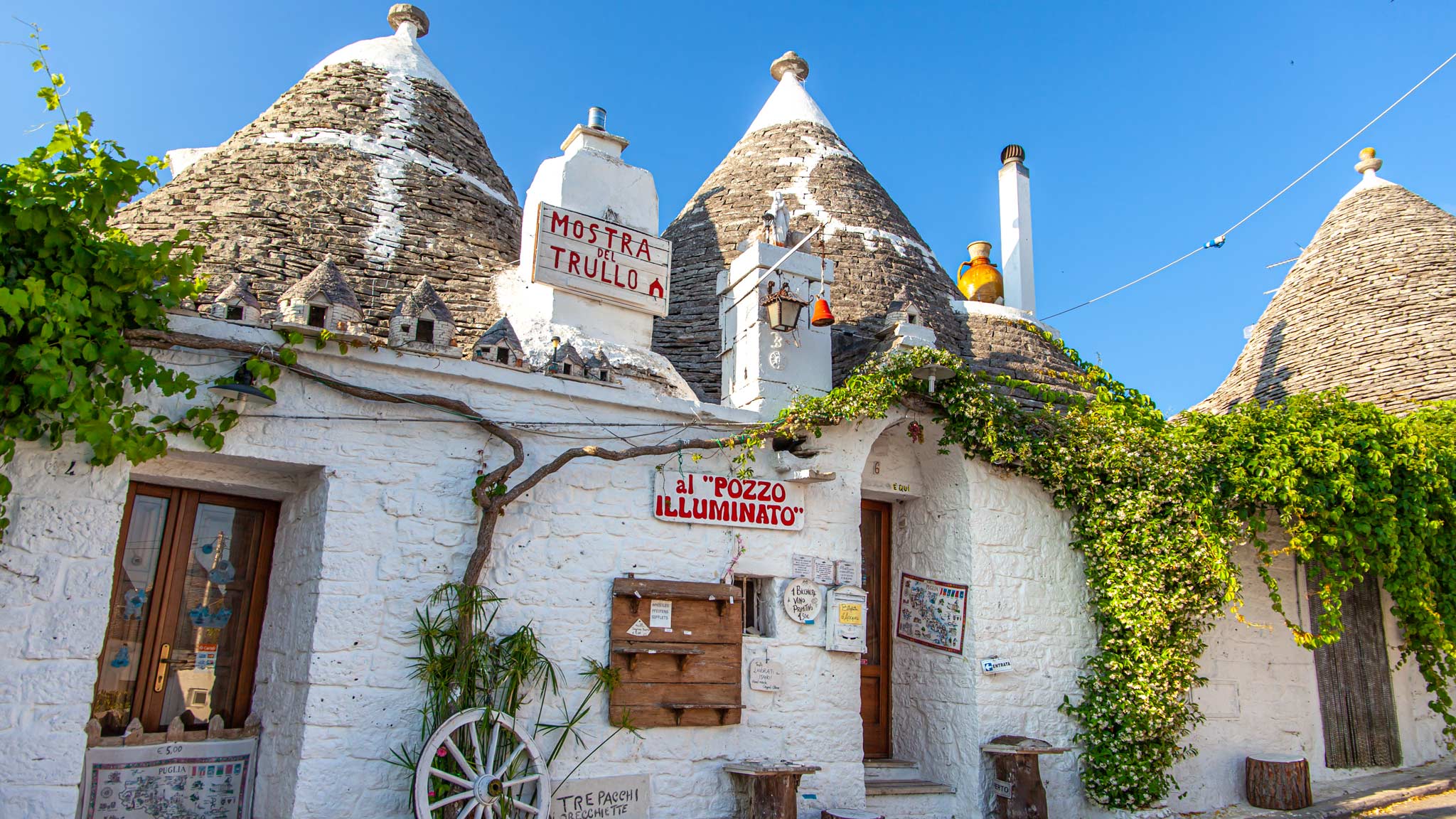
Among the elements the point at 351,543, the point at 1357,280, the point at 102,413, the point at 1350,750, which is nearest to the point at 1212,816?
the point at 1350,750

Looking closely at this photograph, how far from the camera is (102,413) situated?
4.25 m

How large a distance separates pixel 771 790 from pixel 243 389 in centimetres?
345

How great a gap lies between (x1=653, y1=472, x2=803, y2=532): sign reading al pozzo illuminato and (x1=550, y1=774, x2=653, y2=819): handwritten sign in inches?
58.0

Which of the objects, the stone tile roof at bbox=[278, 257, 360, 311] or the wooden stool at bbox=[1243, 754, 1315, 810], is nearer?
the stone tile roof at bbox=[278, 257, 360, 311]

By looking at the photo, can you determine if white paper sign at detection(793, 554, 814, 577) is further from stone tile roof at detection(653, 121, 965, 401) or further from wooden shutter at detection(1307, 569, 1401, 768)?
wooden shutter at detection(1307, 569, 1401, 768)

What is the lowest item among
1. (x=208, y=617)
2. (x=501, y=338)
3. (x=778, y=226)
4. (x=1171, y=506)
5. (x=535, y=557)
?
(x=208, y=617)

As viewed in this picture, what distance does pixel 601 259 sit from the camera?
6.91m

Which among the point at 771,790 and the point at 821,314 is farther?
the point at 821,314

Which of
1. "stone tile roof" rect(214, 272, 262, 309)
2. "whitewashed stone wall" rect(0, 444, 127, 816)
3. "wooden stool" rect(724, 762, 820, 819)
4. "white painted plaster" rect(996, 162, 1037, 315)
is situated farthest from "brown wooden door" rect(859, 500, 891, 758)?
"white painted plaster" rect(996, 162, 1037, 315)

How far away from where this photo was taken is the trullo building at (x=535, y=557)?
15.2ft

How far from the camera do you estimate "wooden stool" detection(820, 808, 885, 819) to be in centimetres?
550

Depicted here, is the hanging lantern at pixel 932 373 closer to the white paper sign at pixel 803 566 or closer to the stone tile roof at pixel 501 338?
the white paper sign at pixel 803 566

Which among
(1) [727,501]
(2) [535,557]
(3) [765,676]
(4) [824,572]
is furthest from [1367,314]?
(2) [535,557]

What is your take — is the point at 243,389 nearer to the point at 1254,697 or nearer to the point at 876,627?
the point at 876,627
